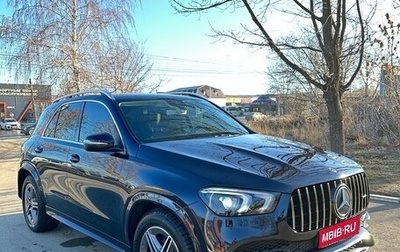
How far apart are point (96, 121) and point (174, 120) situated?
0.83 meters

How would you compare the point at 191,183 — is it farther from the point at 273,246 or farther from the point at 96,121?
the point at 96,121

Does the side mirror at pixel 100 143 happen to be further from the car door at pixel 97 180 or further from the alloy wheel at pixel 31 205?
the alloy wheel at pixel 31 205

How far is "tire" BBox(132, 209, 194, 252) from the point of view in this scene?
2850 millimetres

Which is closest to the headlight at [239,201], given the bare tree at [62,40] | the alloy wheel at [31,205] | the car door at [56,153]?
the car door at [56,153]

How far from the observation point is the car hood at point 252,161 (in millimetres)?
2746

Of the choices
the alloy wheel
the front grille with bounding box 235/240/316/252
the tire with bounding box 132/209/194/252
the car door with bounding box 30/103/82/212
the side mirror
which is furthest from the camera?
the alloy wheel

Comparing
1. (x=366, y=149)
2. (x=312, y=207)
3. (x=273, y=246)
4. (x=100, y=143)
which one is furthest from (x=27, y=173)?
(x=366, y=149)

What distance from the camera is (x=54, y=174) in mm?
4684

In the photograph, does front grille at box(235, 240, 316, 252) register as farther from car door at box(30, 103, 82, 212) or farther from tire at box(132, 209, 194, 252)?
car door at box(30, 103, 82, 212)

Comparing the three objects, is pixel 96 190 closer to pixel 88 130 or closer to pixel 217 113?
pixel 88 130

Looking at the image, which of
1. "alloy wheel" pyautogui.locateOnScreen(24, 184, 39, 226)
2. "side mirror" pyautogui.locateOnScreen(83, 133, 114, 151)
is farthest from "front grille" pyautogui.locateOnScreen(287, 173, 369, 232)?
"alloy wheel" pyautogui.locateOnScreen(24, 184, 39, 226)

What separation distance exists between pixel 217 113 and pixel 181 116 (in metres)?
0.64

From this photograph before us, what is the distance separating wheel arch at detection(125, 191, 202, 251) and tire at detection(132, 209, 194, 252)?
0.05 meters

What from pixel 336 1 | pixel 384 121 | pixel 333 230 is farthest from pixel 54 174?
pixel 384 121
